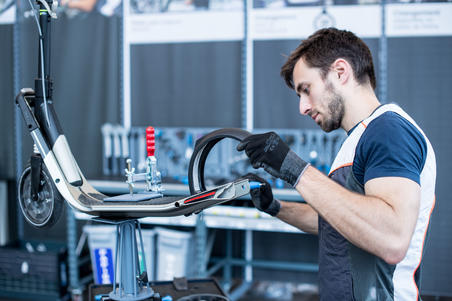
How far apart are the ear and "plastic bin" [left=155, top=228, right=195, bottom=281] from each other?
6.33 ft

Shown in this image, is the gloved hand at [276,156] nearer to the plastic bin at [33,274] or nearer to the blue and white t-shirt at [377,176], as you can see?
the blue and white t-shirt at [377,176]

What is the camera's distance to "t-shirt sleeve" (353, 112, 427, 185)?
1.01 meters

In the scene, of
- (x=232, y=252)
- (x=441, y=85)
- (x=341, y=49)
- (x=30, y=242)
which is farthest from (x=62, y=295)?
(x=441, y=85)

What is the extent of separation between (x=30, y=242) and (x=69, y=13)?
176cm

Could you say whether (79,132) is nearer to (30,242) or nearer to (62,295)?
(30,242)

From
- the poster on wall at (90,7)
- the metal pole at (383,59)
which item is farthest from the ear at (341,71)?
the poster on wall at (90,7)

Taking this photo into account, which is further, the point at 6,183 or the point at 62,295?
the point at 6,183

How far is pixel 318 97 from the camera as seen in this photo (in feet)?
4.14

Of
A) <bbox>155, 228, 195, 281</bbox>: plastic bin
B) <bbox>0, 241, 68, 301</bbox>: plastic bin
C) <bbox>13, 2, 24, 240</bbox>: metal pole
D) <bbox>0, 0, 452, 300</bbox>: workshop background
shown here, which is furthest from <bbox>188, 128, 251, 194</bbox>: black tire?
<bbox>13, 2, 24, 240</bbox>: metal pole

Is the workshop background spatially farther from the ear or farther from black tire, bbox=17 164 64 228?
the ear

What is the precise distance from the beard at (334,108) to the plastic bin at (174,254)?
184 cm

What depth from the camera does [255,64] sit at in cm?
339

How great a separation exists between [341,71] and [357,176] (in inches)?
10.8

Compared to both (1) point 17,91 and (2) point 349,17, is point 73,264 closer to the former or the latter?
(1) point 17,91
